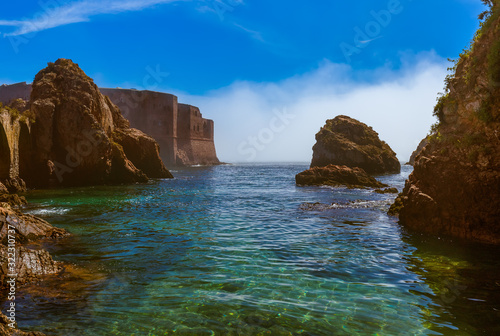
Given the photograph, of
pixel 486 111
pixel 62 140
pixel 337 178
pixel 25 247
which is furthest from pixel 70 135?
pixel 486 111

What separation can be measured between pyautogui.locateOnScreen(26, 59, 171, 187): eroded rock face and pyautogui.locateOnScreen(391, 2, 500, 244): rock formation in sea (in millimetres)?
27651

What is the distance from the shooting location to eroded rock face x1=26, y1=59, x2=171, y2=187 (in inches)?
1105

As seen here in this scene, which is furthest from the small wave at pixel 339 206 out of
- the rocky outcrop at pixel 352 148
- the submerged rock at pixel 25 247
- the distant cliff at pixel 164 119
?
the distant cliff at pixel 164 119

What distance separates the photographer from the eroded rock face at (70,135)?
28078mm

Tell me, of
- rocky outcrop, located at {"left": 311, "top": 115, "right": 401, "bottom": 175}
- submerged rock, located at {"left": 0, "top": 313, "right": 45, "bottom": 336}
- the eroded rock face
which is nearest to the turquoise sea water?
submerged rock, located at {"left": 0, "top": 313, "right": 45, "bottom": 336}

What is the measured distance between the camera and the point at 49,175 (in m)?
28.0

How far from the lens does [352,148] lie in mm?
57281

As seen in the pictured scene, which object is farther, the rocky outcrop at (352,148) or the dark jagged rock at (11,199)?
the rocky outcrop at (352,148)

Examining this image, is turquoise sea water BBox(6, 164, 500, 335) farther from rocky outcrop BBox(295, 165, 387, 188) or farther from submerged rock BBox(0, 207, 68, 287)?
rocky outcrop BBox(295, 165, 387, 188)

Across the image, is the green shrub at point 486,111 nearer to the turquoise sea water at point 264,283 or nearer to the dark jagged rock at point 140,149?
the turquoise sea water at point 264,283

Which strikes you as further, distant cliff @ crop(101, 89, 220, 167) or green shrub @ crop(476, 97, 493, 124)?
distant cliff @ crop(101, 89, 220, 167)

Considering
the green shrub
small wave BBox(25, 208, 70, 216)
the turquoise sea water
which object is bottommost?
the turquoise sea water

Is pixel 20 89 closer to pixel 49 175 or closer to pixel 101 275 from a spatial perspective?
pixel 49 175

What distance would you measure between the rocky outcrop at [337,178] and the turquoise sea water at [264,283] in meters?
21.1
